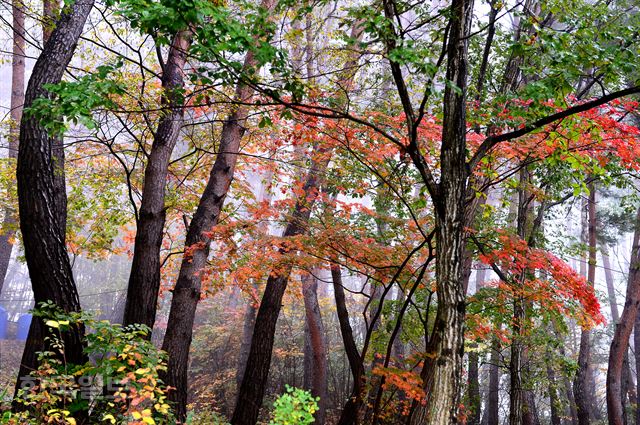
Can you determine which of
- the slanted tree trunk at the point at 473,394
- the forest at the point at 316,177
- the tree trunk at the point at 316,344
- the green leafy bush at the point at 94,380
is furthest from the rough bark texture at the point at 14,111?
the slanted tree trunk at the point at 473,394

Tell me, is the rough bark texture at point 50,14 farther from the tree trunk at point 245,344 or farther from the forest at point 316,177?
the tree trunk at point 245,344

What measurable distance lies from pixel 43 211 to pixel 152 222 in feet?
5.31

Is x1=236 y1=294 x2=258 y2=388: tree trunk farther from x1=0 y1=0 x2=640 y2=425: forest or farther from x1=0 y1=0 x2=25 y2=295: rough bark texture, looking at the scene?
x1=0 y1=0 x2=25 y2=295: rough bark texture

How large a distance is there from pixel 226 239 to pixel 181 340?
1.53 m

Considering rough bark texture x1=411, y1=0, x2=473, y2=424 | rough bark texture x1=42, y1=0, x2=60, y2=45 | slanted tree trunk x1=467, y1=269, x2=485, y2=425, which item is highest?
rough bark texture x1=42, y1=0, x2=60, y2=45

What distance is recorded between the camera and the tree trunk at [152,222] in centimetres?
525

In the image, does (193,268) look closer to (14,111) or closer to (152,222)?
(152,222)

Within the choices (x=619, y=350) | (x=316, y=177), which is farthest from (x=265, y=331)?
(x=619, y=350)

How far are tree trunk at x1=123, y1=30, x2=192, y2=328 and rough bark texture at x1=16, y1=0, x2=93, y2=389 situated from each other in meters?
1.25

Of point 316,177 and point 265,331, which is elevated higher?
point 316,177

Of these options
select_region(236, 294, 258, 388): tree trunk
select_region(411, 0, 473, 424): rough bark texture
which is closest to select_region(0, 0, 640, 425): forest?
select_region(411, 0, 473, 424): rough bark texture

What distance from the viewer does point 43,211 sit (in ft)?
12.5

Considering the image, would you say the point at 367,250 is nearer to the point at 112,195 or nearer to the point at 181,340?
the point at 181,340

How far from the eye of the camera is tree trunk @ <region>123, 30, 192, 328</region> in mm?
5254
